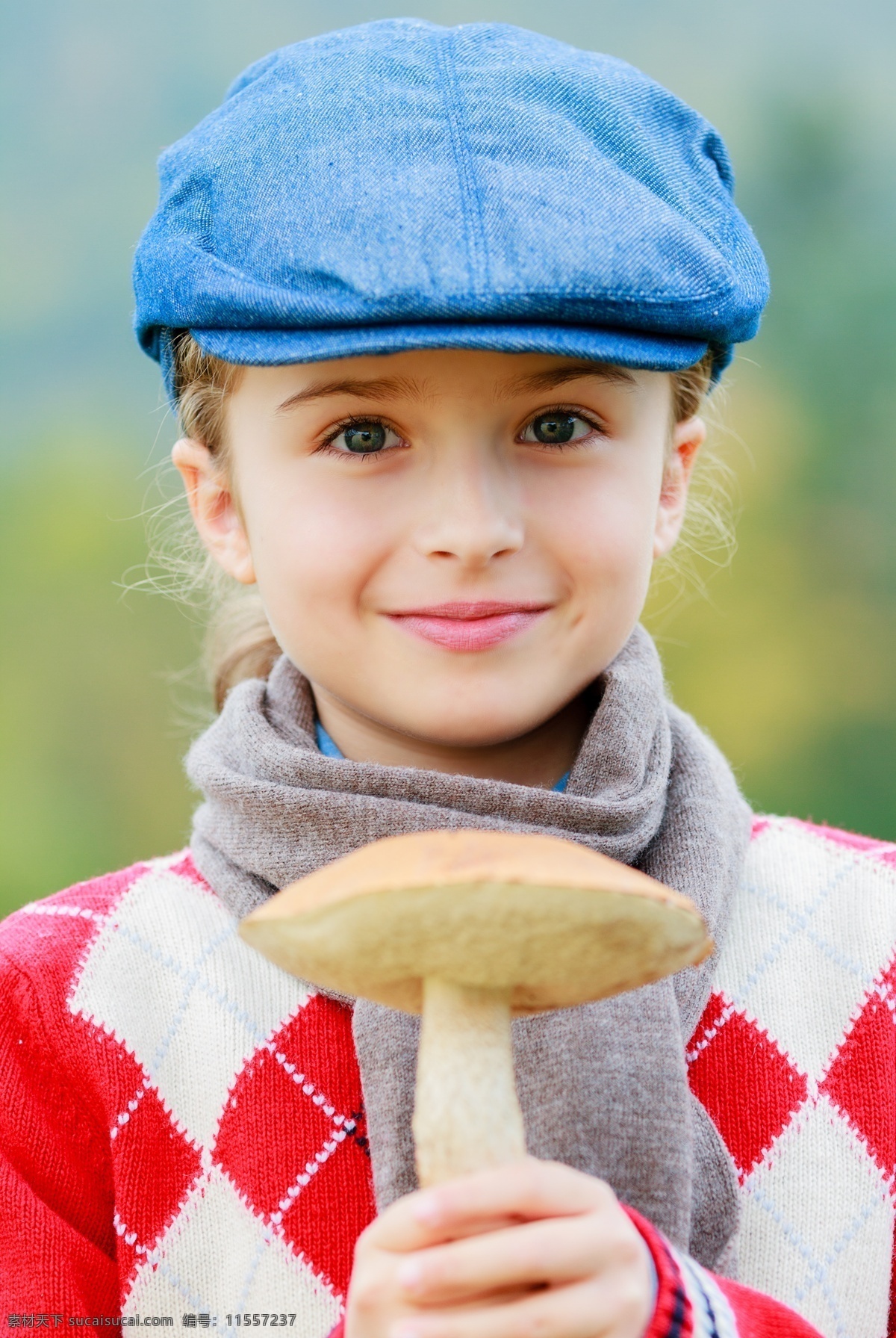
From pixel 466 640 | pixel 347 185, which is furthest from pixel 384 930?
pixel 347 185

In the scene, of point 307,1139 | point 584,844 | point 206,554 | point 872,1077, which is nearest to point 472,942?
point 584,844

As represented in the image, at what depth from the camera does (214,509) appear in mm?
1439

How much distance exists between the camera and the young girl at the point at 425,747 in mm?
1041

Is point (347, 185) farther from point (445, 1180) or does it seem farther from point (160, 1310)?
point (160, 1310)

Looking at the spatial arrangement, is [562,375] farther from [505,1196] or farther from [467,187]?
[505,1196]

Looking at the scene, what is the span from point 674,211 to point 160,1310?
43.4 inches

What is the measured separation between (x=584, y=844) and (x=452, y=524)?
32 cm

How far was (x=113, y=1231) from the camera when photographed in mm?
1205

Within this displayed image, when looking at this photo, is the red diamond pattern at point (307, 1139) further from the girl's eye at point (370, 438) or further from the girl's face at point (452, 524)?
the girl's eye at point (370, 438)

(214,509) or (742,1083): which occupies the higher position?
(214,509)

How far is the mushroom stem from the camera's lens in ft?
2.34

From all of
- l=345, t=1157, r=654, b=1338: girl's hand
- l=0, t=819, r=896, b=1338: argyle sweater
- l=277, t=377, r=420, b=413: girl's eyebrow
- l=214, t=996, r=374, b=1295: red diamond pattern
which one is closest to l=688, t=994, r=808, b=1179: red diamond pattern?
l=0, t=819, r=896, b=1338: argyle sweater

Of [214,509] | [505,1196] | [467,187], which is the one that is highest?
[467,187]

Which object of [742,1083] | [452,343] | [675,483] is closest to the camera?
[452,343]
